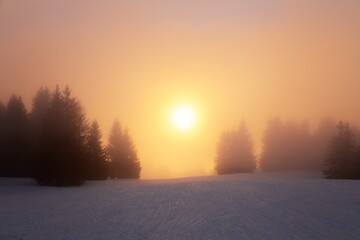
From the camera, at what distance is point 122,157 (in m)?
55.8

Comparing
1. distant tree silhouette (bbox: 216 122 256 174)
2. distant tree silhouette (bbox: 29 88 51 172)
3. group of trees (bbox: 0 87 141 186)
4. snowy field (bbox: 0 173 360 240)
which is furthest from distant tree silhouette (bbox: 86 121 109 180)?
distant tree silhouette (bbox: 216 122 256 174)

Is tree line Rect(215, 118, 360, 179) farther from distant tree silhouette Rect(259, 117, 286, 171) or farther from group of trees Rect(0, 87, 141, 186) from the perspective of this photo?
group of trees Rect(0, 87, 141, 186)

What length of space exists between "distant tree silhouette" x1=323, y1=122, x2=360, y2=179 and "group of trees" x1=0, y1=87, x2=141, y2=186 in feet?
81.5

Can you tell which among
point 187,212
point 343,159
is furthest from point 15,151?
point 343,159

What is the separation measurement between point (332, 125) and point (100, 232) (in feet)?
184

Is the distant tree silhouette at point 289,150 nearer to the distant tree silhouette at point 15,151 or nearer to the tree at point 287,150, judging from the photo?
the tree at point 287,150

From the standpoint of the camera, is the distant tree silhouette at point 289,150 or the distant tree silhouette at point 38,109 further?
the distant tree silhouette at point 289,150

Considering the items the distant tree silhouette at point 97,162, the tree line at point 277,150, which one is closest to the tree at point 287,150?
the tree line at point 277,150

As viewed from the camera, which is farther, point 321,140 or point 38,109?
point 321,140

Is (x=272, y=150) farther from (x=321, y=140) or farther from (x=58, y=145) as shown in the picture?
(x=58, y=145)

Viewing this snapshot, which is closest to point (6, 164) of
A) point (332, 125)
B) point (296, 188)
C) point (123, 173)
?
point (123, 173)

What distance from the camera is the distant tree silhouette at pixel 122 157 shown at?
54.7 metres

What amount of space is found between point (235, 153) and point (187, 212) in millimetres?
45091

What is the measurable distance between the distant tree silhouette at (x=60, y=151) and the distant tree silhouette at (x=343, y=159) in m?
28.5
